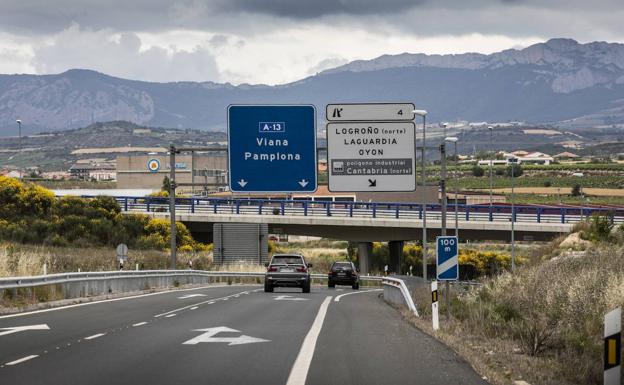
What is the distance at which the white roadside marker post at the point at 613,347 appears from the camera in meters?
11.3

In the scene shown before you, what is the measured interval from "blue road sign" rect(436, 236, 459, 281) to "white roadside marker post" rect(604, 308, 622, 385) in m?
13.6

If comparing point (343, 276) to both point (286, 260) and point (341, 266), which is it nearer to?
point (341, 266)

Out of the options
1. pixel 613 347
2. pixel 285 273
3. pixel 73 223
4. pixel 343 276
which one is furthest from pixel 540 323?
pixel 73 223

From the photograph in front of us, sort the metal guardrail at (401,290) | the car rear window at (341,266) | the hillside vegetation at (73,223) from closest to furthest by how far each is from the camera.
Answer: the metal guardrail at (401,290), the car rear window at (341,266), the hillside vegetation at (73,223)

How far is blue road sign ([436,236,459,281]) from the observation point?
2527 centimetres

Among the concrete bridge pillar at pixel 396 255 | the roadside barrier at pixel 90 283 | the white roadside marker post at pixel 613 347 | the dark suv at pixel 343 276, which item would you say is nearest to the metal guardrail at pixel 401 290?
the roadside barrier at pixel 90 283

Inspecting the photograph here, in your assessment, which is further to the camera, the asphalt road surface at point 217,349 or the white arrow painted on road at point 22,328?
the white arrow painted on road at point 22,328

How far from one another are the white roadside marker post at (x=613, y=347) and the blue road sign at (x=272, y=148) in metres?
23.8

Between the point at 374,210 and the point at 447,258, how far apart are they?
53.6 meters

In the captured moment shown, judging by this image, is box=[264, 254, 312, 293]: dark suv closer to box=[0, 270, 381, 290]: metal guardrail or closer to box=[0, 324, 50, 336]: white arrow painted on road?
box=[0, 270, 381, 290]: metal guardrail

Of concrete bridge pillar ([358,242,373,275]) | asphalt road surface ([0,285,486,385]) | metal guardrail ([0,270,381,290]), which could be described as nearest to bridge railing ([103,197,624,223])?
concrete bridge pillar ([358,242,373,275])

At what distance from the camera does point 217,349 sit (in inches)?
686

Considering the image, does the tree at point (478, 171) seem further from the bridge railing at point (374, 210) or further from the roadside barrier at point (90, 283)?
the roadside barrier at point (90, 283)

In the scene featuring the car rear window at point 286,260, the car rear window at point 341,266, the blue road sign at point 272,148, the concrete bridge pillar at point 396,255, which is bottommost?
the concrete bridge pillar at point 396,255
